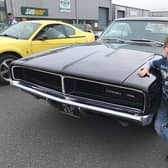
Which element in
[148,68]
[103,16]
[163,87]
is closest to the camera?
[163,87]

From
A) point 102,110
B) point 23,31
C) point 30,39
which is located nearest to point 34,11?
point 23,31

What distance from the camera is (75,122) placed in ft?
12.4

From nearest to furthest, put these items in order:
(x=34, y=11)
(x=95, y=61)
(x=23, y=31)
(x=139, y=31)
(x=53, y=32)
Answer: (x=95, y=61)
(x=139, y=31)
(x=23, y=31)
(x=53, y=32)
(x=34, y=11)

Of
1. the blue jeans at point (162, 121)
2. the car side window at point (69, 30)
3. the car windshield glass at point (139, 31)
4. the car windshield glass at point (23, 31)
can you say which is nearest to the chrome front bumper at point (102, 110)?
the blue jeans at point (162, 121)

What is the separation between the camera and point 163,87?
8.43 feet

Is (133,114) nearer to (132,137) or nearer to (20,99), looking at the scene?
(132,137)

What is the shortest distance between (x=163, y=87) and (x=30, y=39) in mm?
4058

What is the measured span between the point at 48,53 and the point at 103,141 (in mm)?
1417

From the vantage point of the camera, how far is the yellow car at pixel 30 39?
562 cm

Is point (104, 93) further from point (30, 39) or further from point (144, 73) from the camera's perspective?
point (30, 39)

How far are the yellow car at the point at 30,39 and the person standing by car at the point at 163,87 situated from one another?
3.49m

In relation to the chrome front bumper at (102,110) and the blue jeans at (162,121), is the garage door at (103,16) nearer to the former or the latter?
the chrome front bumper at (102,110)

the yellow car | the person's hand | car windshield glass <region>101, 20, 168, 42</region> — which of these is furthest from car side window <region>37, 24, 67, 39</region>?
the person's hand

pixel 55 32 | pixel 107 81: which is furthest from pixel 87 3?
pixel 107 81
